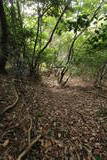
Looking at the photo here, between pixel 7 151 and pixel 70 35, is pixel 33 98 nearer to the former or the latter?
pixel 7 151

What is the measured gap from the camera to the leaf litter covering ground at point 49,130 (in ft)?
7.39

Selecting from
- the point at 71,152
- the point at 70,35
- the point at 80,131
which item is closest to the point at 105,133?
the point at 80,131

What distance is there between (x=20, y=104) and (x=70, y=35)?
5.82m

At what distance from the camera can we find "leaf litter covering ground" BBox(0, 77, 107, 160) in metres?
2.25

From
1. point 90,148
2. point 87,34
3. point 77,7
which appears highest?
point 77,7

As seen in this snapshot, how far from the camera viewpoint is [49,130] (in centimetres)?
278

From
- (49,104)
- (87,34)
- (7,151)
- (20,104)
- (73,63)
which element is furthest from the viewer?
(73,63)

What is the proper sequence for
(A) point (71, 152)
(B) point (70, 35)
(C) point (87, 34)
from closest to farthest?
1. (A) point (71, 152)
2. (C) point (87, 34)
3. (B) point (70, 35)

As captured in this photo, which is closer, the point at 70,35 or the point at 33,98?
the point at 33,98

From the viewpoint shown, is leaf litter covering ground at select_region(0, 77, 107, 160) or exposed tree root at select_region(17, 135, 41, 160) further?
leaf litter covering ground at select_region(0, 77, 107, 160)

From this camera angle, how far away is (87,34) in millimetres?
6660

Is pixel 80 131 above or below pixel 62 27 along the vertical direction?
below

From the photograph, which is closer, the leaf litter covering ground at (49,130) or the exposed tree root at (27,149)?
the exposed tree root at (27,149)

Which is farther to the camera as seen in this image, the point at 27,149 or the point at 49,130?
the point at 49,130
